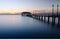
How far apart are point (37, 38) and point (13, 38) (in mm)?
559

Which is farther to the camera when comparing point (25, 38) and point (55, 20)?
point (55, 20)

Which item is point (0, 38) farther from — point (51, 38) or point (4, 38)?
point (51, 38)

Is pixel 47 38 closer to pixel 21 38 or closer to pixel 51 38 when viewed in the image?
pixel 51 38

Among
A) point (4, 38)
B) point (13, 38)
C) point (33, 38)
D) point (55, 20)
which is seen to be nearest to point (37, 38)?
point (33, 38)

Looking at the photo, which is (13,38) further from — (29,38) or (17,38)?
(29,38)

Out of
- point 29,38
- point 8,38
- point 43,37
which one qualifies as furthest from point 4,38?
point 43,37

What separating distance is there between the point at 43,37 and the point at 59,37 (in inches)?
14.6

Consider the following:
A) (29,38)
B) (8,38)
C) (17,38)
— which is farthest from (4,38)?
(29,38)

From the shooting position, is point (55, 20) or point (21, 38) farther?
point (55, 20)

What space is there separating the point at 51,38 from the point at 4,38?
1.08 metres

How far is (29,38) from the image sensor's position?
3283 mm

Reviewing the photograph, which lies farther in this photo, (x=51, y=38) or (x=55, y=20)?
(x=55, y=20)

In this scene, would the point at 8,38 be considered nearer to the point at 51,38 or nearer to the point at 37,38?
the point at 37,38

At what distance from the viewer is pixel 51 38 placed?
3.24m
